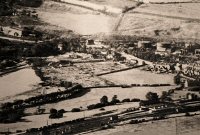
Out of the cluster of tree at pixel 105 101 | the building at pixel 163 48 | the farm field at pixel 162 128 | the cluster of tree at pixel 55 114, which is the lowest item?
the farm field at pixel 162 128

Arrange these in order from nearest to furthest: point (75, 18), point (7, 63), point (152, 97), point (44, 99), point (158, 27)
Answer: point (44, 99) → point (152, 97) → point (7, 63) → point (75, 18) → point (158, 27)

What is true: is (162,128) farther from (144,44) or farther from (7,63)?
(144,44)

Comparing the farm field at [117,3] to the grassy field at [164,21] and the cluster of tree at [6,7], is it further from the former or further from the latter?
the cluster of tree at [6,7]

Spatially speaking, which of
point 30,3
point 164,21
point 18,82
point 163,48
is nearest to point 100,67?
point 18,82

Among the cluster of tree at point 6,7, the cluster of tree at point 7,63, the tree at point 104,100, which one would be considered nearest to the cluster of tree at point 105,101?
the tree at point 104,100

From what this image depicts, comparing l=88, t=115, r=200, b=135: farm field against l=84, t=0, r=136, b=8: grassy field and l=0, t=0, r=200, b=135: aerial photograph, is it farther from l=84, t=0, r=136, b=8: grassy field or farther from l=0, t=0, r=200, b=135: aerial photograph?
l=84, t=0, r=136, b=8: grassy field
